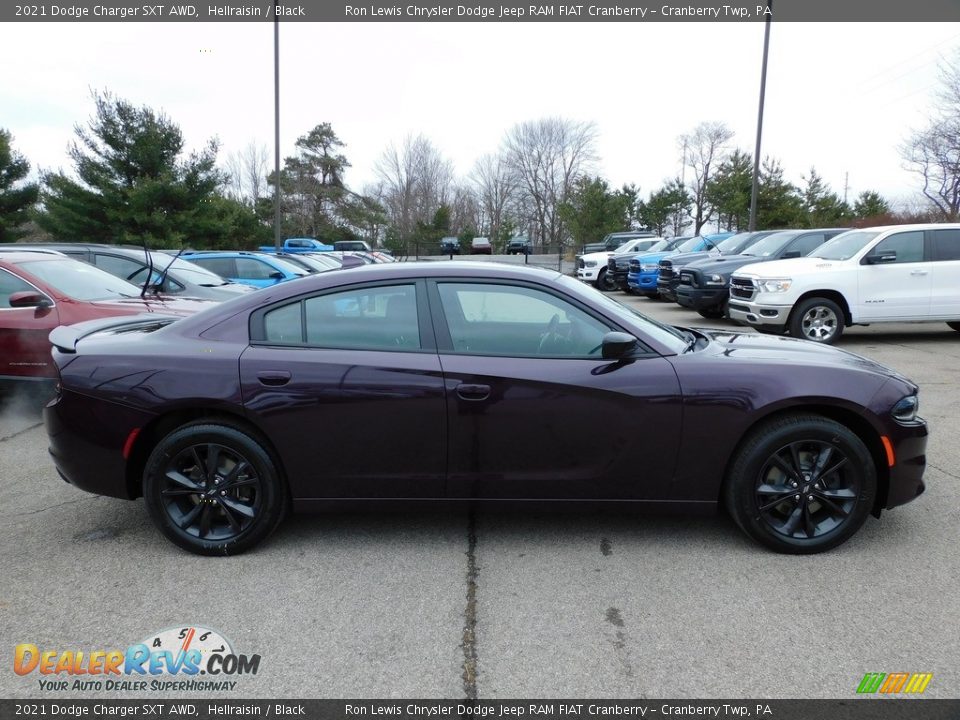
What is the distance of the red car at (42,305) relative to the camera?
600 centimetres

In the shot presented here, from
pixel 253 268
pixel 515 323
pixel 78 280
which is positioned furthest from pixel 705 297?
pixel 78 280

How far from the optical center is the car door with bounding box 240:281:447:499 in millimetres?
3385

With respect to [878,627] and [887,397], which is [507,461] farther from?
[887,397]

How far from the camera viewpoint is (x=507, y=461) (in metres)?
3.40

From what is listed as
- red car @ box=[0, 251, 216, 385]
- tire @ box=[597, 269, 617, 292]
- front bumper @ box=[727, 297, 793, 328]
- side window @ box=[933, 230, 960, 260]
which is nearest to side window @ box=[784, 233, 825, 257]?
side window @ box=[933, 230, 960, 260]

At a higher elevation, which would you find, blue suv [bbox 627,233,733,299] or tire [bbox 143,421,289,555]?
blue suv [bbox 627,233,733,299]

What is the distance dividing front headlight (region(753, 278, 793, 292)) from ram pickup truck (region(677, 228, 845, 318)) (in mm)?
2072

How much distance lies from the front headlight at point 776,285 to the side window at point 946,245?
2.19 meters

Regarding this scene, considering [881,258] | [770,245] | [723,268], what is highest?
[770,245]

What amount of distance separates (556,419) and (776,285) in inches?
310

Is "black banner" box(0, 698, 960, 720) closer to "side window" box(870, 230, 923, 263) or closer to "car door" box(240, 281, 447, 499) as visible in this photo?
"car door" box(240, 281, 447, 499)

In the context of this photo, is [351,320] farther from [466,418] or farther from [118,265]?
[118,265]

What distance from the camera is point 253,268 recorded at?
41.7 ft

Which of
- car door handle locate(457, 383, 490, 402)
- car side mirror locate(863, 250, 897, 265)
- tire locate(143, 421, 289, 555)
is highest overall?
car side mirror locate(863, 250, 897, 265)
